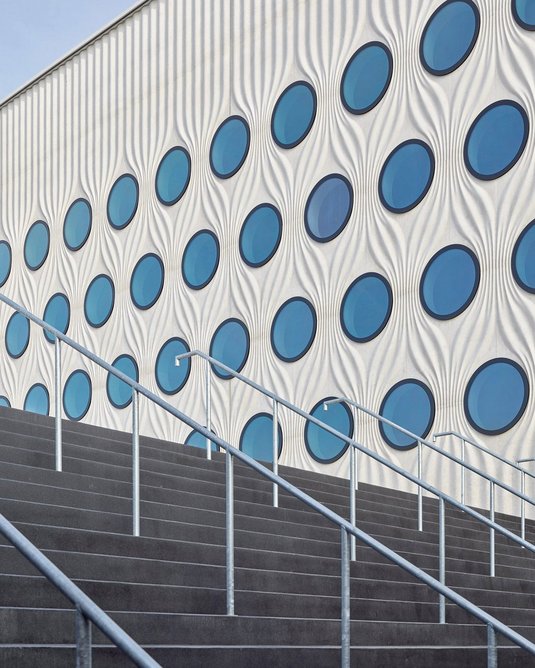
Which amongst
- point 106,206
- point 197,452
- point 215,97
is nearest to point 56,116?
point 106,206

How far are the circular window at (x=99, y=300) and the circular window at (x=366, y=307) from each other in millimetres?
5723

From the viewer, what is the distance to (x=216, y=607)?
225 inches

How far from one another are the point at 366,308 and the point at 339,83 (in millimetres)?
3372

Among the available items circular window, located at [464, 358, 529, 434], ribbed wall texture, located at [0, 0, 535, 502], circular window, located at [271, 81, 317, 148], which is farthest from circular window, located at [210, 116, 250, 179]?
circular window, located at [464, 358, 529, 434]

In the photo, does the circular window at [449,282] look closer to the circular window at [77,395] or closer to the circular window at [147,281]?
the circular window at [147,281]

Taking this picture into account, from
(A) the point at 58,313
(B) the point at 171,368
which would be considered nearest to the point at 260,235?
(B) the point at 171,368

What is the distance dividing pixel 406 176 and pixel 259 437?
14.1 feet

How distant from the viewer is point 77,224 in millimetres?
21312

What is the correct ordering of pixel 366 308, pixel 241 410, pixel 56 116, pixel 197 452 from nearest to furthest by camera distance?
1. pixel 197 452
2. pixel 366 308
3. pixel 241 410
4. pixel 56 116

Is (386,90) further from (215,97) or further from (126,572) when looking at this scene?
(126,572)

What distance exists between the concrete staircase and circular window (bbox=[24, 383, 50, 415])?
41.8 ft

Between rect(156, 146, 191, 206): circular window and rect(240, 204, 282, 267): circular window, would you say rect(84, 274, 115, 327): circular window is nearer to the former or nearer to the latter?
rect(156, 146, 191, 206): circular window

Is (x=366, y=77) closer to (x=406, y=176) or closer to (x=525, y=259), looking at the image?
(x=406, y=176)

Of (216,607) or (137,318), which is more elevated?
(137,318)
